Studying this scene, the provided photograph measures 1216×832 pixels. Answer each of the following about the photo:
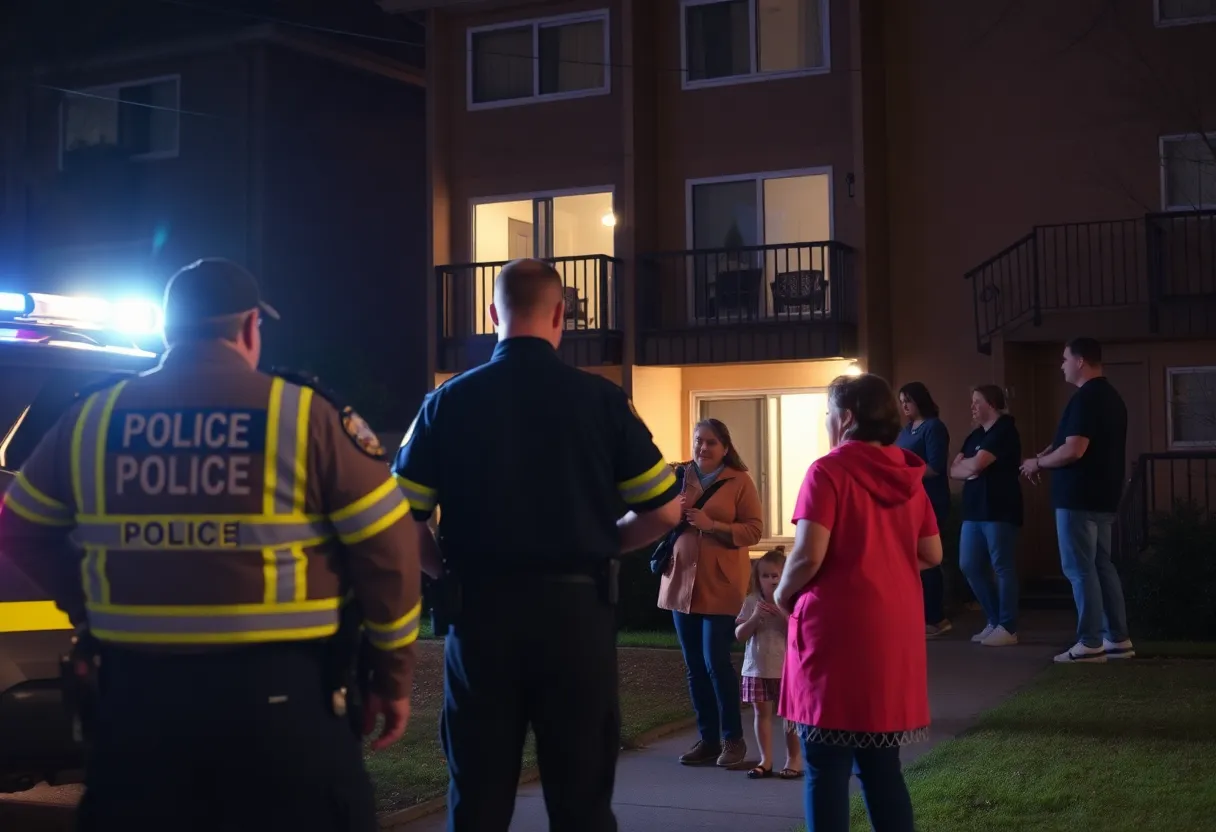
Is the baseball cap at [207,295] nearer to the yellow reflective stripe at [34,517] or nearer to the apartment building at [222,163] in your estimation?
the yellow reflective stripe at [34,517]

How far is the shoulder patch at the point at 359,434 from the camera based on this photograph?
3.81m

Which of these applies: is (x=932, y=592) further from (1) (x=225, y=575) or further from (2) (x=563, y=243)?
(2) (x=563, y=243)

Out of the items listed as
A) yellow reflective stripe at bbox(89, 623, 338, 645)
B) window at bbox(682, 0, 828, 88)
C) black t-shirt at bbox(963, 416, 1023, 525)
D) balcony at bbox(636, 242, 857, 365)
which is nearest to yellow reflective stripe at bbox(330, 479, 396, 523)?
yellow reflective stripe at bbox(89, 623, 338, 645)

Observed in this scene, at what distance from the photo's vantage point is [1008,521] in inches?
465

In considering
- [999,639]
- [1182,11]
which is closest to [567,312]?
[1182,11]

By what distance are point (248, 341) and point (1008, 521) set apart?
29.2ft

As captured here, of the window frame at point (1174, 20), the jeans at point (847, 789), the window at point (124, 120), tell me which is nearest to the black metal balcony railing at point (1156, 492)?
the window frame at point (1174, 20)

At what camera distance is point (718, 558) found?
25.5 feet

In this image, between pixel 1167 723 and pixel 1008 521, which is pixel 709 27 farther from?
pixel 1167 723

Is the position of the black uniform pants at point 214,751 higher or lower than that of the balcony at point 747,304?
lower

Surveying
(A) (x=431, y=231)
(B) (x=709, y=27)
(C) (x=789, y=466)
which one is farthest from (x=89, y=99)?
(C) (x=789, y=466)

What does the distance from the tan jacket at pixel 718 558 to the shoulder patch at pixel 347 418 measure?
4.03 metres

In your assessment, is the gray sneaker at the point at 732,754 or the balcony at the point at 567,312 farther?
the balcony at the point at 567,312

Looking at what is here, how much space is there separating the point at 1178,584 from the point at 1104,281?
22.6 feet
